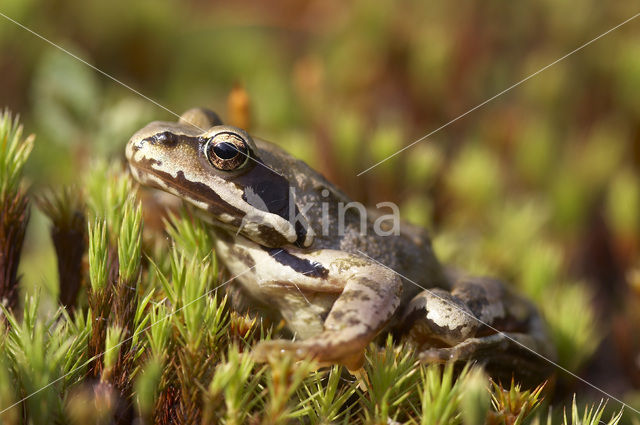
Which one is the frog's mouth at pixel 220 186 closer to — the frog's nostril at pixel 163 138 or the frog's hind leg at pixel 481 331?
the frog's nostril at pixel 163 138

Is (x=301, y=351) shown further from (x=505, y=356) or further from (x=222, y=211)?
(x=505, y=356)

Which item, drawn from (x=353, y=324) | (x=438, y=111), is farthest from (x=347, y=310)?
(x=438, y=111)

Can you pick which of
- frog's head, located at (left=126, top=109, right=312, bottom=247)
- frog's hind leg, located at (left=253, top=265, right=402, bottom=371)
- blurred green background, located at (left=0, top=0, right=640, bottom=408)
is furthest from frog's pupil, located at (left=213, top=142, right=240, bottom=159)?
blurred green background, located at (left=0, top=0, right=640, bottom=408)

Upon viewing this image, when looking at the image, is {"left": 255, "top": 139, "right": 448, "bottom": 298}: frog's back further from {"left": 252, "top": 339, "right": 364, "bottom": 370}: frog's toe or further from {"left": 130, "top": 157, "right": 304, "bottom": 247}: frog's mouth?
{"left": 252, "top": 339, "right": 364, "bottom": 370}: frog's toe

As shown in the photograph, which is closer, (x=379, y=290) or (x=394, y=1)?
(x=379, y=290)

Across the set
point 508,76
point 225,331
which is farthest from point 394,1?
point 225,331

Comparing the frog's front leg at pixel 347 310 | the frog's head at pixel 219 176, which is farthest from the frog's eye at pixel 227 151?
the frog's front leg at pixel 347 310

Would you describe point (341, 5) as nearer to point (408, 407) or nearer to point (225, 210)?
point (225, 210)
